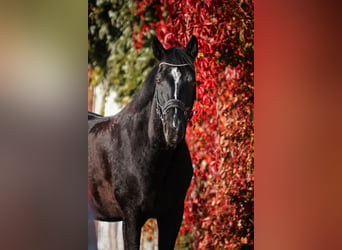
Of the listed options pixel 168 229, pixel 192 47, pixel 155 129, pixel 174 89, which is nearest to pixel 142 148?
pixel 155 129

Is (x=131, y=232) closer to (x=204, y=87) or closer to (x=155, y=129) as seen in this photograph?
(x=155, y=129)

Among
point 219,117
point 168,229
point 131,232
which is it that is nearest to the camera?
point 131,232

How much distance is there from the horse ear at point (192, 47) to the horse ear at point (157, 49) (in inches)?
7.3

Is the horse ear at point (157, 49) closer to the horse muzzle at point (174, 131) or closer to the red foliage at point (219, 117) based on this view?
the red foliage at point (219, 117)

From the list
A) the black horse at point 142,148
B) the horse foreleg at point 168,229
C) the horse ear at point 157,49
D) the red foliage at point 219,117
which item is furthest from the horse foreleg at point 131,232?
the horse ear at point 157,49

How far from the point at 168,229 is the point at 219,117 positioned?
78 cm

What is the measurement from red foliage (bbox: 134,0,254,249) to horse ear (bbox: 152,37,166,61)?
38mm

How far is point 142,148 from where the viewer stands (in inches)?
107

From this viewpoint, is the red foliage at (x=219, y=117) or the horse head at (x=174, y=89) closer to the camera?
the horse head at (x=174, y=89)

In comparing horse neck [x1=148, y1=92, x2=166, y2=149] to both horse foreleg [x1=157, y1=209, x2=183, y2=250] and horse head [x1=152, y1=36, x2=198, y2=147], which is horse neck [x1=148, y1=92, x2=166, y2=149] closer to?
horse head [x1=152, y1=36, x2=198, y2=147]

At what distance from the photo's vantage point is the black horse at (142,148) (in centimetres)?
266

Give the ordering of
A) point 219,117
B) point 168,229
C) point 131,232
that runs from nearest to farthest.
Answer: point 131,232 < point 168,229 < point 219,117

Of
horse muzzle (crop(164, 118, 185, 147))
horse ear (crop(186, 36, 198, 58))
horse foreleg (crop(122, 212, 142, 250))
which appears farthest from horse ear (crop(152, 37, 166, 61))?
horse foreleg (crop(122, 212, 142, 250))
